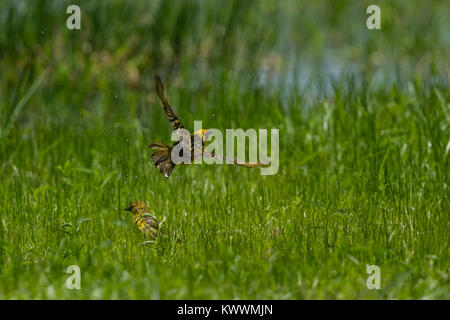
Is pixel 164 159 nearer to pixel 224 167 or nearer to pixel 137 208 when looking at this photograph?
pixel 137 208

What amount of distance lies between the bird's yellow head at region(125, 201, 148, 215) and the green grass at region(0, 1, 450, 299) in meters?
0.09

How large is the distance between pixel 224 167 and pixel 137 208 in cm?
102

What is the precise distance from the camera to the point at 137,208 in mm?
4285

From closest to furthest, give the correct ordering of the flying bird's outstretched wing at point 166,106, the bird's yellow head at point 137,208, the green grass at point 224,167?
1. the green grass at point 224,167
2. the flying bird's outstretched wing at point 166,106
3. the bird's yellow head at point 137,208

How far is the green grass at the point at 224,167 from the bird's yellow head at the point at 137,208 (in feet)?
0.29

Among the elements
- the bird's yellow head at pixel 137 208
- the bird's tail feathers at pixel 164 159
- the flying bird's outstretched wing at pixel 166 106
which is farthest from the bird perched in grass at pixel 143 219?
the flying bird's outstretched wing at pixel 166 106

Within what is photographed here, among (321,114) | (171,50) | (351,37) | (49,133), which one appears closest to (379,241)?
(321,114)

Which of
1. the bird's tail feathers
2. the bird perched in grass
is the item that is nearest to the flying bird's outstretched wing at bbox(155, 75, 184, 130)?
the bird's tail feathers

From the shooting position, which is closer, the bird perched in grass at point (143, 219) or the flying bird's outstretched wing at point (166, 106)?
the flying bird's outstretched wing at point (166, 106)

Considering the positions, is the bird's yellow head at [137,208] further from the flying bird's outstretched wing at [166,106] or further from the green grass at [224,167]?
the flying bird's outstretched wing at [166,106]

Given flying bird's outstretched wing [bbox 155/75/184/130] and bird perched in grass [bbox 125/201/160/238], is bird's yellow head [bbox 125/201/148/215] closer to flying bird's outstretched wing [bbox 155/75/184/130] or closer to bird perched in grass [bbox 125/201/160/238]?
bird perched in grass [bbox 125/201/160/238]

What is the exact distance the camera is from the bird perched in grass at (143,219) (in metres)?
4.04

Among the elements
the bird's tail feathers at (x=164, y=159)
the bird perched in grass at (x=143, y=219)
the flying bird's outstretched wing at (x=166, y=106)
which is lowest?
the bird perched in grass at (x=143, y=219)
